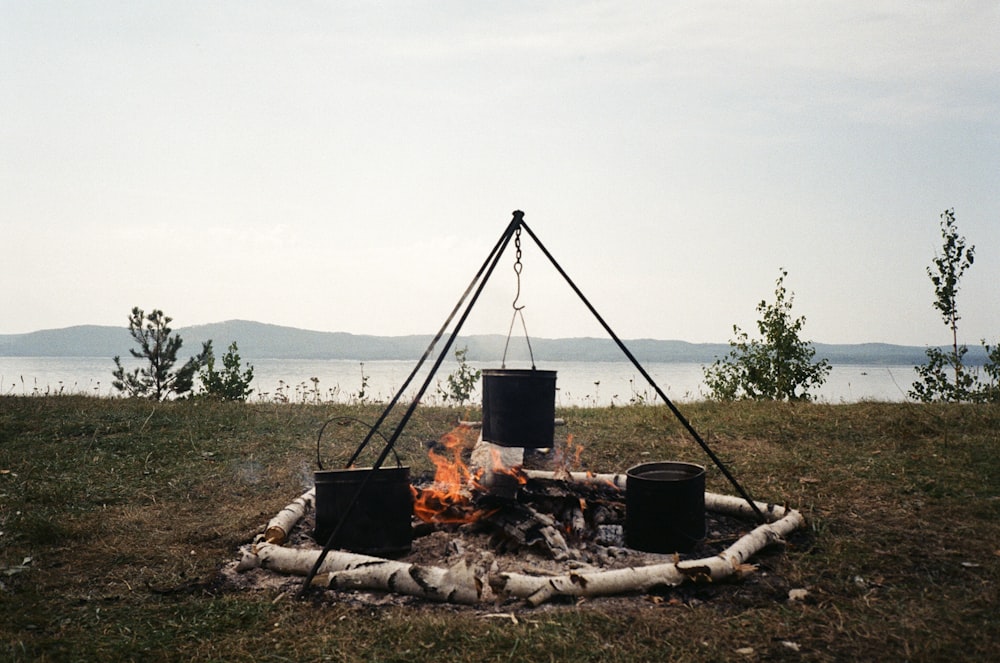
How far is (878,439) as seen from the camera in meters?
9.20

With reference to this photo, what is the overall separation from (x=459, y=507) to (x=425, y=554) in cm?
72

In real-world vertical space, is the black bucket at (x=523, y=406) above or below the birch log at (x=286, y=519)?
above

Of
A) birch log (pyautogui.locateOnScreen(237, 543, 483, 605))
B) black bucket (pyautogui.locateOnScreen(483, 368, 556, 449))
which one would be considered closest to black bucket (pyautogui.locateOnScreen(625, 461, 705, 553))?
black bucket (pyautogui.locateOnScreen(483, 368, 556, 449))

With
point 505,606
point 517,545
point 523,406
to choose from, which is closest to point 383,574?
point 505,606

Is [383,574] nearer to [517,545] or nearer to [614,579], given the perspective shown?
[517,545]

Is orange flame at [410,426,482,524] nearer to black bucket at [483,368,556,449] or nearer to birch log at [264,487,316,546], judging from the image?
black bucket at [483,368,556,449]

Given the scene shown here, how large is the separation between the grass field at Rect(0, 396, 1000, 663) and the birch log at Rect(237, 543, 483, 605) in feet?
0.47

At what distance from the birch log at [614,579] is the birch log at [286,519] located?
84.6 inches

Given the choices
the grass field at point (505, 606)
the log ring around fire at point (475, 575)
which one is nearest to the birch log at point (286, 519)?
the log ring around fire at point (475, 575)

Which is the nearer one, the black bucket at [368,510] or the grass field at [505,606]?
the grass field at [505,606]

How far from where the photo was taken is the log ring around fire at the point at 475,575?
16.1 feet

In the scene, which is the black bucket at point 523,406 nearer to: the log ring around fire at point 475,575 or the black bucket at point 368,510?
the black bucket at point 368,510

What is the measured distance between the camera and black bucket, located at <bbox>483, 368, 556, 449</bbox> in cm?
664

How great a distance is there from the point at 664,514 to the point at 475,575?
1.75m
